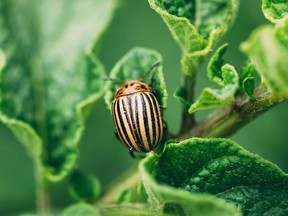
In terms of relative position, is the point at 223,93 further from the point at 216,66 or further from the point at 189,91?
the point at 189,91

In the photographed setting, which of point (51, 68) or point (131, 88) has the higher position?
point (51, 68)

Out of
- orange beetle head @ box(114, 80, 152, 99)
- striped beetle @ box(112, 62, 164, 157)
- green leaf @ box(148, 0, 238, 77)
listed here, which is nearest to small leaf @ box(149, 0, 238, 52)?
green leaf @ box(148, 0, 238, 77)

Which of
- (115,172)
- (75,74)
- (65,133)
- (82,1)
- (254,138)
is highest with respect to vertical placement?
(82,1)

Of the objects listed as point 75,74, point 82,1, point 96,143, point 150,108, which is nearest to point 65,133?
point 75,74

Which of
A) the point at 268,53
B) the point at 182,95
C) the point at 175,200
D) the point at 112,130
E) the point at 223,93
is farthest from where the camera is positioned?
the point at 112,130

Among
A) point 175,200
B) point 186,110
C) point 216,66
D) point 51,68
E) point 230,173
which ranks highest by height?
point 51,68

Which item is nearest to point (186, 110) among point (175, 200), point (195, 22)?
point (195, 22)

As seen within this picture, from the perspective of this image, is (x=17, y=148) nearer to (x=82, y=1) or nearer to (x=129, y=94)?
(x=82, y=1)
